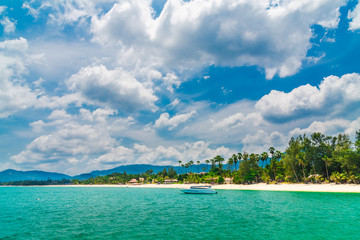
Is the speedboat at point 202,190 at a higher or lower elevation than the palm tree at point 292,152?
lower

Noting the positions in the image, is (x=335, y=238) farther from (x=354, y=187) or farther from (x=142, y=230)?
(x=354, y=187)

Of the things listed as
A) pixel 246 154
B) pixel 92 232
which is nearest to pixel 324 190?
pixel 246 154

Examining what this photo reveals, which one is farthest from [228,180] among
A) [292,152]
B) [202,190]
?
[202,190]

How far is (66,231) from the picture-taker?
25344 mm

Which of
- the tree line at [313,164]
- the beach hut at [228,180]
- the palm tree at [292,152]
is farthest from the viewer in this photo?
the beach hut at [228,180]

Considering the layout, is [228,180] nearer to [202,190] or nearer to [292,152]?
[292,152]

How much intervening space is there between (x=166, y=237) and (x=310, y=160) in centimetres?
8988

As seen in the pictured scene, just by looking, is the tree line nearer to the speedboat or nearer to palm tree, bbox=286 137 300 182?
palm tree, bbox=286 137 300 182

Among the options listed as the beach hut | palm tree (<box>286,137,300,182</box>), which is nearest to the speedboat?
palm tree (<box>286,137,300,182</box>)

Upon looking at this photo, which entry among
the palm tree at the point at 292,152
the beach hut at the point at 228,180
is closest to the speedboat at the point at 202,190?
the palm tree at the point at 292,152

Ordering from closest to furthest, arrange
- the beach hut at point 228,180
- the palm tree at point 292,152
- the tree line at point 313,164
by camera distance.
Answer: the tree line at point 313,164
the palm tree at point 292,152
the beach hut at point 228,180

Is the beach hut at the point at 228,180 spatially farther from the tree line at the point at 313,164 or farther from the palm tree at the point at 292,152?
the palm tree at the point at 292,152

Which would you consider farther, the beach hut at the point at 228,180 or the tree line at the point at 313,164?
the beach hut at the point at 228,180

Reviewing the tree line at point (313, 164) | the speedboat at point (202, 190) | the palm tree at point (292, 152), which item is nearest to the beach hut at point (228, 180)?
the tree line at point (313, 164)
